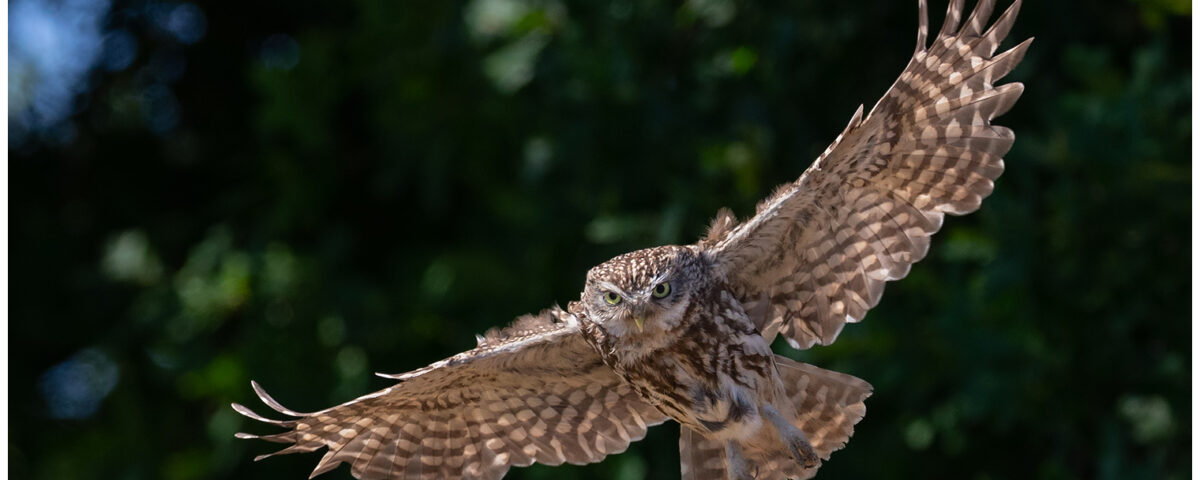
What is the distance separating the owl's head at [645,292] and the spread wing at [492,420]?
0.22 meters

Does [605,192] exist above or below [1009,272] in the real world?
above

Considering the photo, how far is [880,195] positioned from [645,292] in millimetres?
602

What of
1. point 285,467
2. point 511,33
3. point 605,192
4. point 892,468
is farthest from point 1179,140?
point 285,467

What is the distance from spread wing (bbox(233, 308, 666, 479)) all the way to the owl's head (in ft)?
0.73

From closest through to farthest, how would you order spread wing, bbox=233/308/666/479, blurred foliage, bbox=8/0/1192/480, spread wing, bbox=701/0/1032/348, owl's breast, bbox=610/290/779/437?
spread wing, bbox=701/0/1032/348 → owl's breast, bbox=610/290/779/437 → spread wing, bbox=233/308/666/479 → blurred foliage, bbox=8/0/1192/480

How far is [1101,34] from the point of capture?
20.0ft

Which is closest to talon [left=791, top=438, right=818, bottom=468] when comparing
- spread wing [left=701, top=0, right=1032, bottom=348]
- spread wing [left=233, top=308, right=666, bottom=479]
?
spread wing [left=701, top=0, right=1032, bottom=348]

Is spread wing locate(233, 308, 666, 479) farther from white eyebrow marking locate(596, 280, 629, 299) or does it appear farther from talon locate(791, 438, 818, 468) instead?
talon locate(791, 438, 818, 468)

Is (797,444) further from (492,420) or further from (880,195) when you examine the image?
(492,420)

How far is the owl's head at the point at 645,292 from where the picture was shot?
304 cm

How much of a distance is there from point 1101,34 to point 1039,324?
4.59 ft

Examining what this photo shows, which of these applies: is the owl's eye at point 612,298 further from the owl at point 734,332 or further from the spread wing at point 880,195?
the spread wing at point 880,195

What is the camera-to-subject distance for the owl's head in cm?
304

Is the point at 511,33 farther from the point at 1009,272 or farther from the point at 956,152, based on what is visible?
the point at 956,152
